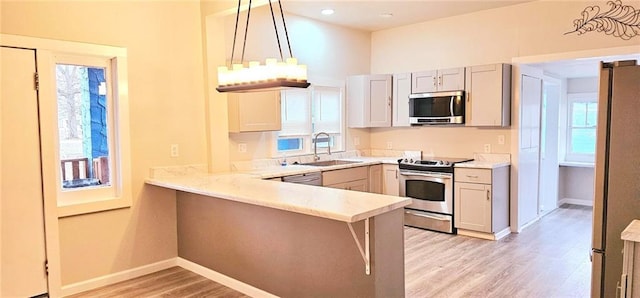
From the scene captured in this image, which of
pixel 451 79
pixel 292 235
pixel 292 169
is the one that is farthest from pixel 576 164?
pixel 292 235

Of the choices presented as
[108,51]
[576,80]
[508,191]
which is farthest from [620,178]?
[576,80]

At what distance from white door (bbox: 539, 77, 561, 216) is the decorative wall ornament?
4.46ft

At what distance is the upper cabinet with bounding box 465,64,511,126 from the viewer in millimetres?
4828

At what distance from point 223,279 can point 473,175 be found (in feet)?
9.65

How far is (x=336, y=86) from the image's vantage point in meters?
5.82

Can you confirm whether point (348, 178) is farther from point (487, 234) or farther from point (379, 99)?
point (487, 234)

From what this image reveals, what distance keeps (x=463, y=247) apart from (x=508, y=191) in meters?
1.07

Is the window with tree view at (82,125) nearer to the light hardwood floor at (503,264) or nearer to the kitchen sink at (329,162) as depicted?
the kitchen sink at (329,162)

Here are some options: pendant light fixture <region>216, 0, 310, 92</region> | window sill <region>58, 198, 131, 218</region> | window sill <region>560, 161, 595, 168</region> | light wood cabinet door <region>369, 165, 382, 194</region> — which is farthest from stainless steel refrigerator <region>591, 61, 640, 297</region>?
window sill <region>560, 161, 595, 168</region>

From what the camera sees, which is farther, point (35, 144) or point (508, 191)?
point (508, 191)

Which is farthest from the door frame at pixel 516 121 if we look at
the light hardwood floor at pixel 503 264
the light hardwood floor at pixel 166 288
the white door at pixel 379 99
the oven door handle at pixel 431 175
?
the light hardwood floor at pixel 166 288

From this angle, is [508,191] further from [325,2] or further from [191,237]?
[191,237]

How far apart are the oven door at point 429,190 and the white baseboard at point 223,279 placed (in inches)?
104

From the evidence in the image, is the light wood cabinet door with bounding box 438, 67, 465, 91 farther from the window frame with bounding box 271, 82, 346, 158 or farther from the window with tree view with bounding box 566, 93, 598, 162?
the window with tree view with bounding box 566, 93, 598, 162
